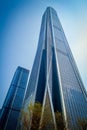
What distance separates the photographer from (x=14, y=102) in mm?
100312

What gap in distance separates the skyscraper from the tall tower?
2307 centimetres

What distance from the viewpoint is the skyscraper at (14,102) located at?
92.0m

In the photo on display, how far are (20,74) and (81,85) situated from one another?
53179 millimetres

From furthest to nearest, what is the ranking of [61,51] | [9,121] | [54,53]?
1. [9,121]
2. [61,51]
3. [54,53]

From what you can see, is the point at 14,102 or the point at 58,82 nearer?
the point at 58,82

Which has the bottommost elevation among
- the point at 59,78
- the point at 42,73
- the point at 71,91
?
the point at 71,91

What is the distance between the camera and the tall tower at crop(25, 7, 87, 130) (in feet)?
200

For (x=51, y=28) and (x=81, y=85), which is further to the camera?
(x=51, y=28)

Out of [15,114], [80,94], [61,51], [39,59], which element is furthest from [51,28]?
[15,114]

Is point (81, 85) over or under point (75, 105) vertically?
over

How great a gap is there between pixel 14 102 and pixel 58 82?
4397cm

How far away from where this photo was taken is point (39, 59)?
79.0 m

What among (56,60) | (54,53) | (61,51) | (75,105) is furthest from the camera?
(61,51)

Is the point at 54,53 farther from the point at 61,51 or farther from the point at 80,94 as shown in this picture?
the point at 80,94
